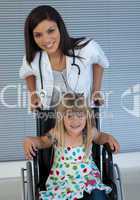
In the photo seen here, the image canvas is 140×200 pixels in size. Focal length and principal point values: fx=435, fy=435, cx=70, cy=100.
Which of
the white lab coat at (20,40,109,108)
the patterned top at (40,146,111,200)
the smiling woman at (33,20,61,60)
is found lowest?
the patterned top at (40,146,111,200)

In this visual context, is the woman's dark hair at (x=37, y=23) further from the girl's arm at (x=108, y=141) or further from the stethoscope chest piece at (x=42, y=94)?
the girl's arm at (x=108, y=141)

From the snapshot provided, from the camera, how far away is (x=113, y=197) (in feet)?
5.90

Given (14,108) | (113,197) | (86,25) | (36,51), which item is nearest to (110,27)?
(86,25)

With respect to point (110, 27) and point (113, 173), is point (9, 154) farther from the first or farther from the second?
point (113, 173)

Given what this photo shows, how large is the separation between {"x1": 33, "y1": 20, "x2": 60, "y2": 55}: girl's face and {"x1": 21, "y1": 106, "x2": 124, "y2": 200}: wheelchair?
0.98 feet

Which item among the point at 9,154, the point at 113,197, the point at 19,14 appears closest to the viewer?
the point at 113,197

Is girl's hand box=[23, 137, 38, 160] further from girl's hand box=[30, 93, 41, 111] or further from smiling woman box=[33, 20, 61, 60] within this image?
smiling woman box=[33, 20, 61, 60]

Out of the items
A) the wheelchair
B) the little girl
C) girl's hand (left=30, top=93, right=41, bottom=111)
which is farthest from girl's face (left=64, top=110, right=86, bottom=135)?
girl's hand (left=30, top=93, right=41, bottom=111)

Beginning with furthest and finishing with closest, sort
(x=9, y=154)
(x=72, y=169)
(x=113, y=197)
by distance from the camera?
(x=9, y=154)
(x=72, y=169)
(x=113, y=197)

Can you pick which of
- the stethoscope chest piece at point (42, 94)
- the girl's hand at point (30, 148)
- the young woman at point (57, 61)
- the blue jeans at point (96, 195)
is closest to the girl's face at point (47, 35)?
the young woman at point (57, 61)

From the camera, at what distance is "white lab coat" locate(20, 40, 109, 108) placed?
6.51 feet

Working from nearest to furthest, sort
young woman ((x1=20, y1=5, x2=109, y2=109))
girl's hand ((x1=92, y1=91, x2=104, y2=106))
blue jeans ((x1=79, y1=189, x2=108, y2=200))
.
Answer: blue jeans ((x1=79, y1=189, x2=108, y2=200)) < young woman ((x1=20, y1=5, x2=109, y2=109)) < girl's hand ((x1=92, y1=91, x2=104, y2=106))

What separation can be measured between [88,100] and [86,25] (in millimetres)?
1018

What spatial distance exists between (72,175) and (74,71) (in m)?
0.47
